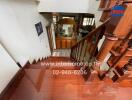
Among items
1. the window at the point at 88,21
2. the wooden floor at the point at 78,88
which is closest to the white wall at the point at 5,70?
the wooden floor at the point at 78,88

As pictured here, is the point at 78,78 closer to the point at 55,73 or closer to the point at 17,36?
the point at 55,73

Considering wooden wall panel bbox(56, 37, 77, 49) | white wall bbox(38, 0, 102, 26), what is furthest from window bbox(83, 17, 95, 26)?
white wall bbox(38, 0, 102, 26)

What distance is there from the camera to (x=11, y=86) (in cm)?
112

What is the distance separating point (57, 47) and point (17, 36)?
15.5 ft

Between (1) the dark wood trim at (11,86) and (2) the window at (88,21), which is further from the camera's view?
(2) the window at (88,21)

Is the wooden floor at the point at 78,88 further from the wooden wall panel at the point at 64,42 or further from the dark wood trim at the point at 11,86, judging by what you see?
the wooden wall panel at the point at 64,42

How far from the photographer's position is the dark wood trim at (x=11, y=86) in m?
1.01

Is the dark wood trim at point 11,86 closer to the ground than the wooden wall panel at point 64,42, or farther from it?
farther from it

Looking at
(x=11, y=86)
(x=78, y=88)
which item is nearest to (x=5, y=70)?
(x=11, y=86)

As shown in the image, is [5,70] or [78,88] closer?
[5,70]

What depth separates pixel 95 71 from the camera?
1.73 m

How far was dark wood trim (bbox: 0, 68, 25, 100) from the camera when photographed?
1011mm

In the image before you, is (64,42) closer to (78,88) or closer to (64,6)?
(64,6)

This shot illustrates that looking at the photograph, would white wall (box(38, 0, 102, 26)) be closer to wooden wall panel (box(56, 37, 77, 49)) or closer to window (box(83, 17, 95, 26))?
wooden wall panel (box(56, 37, 77, 49))
